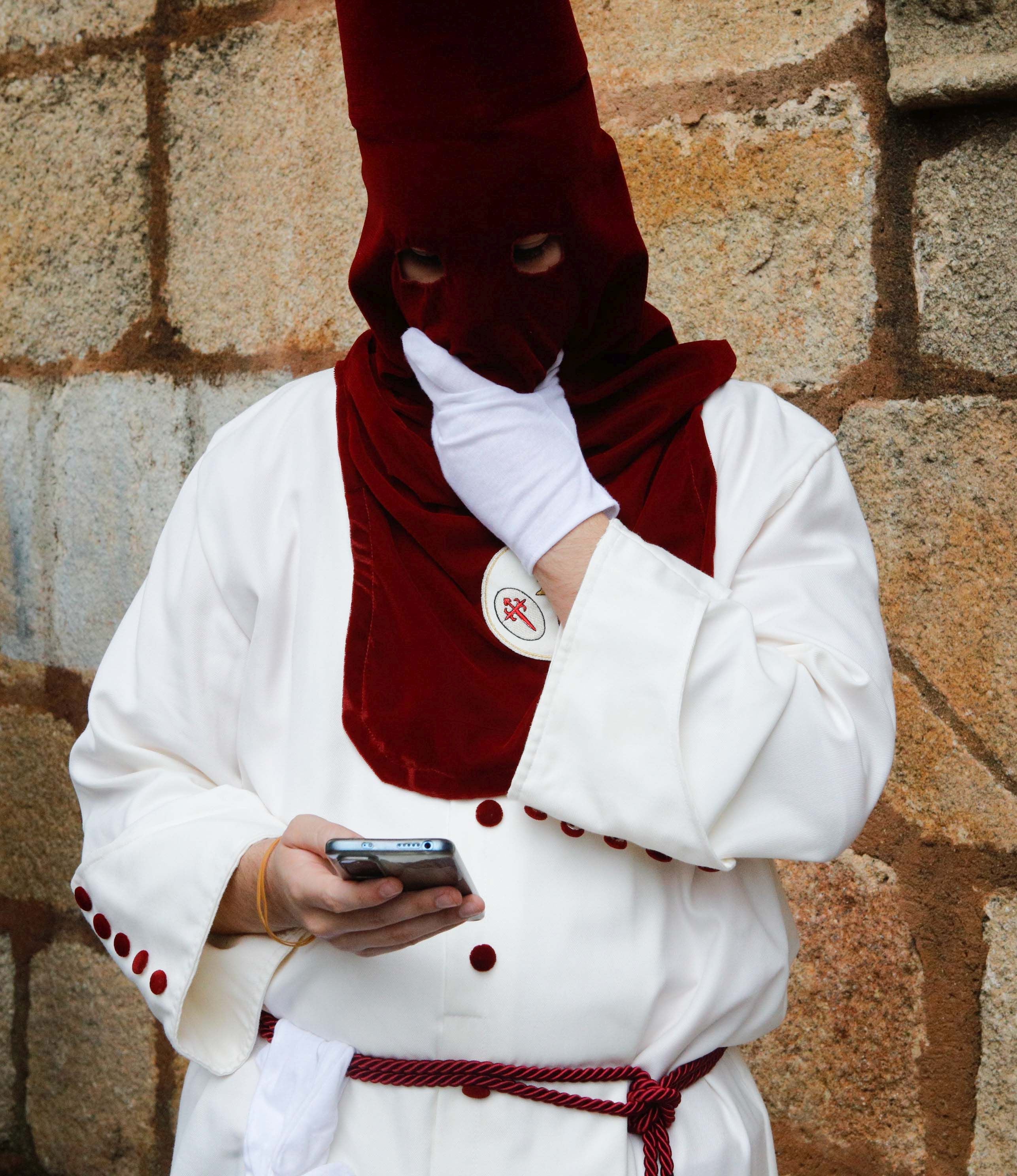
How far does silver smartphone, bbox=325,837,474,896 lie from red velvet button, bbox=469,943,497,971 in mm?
139

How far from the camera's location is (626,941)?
1128mm

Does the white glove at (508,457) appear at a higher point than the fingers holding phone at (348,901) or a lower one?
higher

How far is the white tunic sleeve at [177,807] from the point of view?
120 cm

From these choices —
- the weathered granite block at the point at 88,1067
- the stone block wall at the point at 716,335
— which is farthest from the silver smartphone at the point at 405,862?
the weathered granite block at the point at 88,1067

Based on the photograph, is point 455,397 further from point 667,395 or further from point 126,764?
point 126,764

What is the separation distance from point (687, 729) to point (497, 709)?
189mm

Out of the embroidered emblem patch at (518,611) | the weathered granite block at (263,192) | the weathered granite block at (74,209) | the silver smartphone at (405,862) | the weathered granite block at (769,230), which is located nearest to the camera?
the silver smartphone at (405,862)

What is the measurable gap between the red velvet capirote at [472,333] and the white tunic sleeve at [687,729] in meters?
0.08

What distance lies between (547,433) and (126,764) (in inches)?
22.6

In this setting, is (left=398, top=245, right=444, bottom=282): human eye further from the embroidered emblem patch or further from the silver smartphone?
the silver smartphone

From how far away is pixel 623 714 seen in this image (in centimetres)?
108

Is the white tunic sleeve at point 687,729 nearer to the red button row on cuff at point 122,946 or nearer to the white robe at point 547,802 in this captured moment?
the white robe at point 547,802

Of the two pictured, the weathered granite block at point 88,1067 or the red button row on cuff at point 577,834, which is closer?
the red button row on cuff at point 577,834

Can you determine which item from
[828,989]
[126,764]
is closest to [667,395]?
[126,764]
